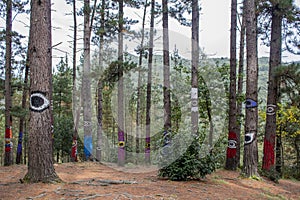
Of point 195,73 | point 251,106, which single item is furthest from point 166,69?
point 251,106

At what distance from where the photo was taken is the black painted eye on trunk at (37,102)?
237 inches

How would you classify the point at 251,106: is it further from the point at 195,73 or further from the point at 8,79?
the point at 8,79

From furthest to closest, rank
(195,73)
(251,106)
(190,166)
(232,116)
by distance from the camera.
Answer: (232,116) → (195,73) → (251,106) → (190,166)

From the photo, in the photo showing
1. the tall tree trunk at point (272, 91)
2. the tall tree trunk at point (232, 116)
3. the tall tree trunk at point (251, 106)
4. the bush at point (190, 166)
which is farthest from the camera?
the tall tree trunk at point (232, 116)

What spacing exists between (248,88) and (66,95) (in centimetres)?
1767

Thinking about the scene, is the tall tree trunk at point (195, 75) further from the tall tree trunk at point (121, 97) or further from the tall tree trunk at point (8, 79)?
the tall tree trunk at point (8, 79)

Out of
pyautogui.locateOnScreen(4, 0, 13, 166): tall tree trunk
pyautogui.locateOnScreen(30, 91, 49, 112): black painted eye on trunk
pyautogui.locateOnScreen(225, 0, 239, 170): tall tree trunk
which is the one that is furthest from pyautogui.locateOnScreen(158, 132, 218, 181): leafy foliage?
pyautogui.locateOnScreen(4, 0, 13, 166): tall tree trunk

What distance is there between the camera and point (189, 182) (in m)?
6.85

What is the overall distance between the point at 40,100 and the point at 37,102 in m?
0.07

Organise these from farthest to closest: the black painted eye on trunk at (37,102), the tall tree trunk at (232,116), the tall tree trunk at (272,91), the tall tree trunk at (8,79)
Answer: the tall tree trunk at (8,79) < the tall tree trunk at (232,116) < the tall tree trunk at (272,91) < the black painted eye on trunk at (37,102)

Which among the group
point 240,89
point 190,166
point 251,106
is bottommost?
point 190,166

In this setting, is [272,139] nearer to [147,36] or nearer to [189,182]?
[189,182]

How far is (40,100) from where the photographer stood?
19.9ft

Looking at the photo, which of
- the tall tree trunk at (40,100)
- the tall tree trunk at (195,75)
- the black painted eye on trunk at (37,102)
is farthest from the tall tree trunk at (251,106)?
the black painted eye on trunk at (37,102)
